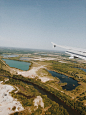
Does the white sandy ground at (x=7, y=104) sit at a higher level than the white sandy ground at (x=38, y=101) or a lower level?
higher

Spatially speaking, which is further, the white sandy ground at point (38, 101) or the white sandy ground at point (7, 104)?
the white sandy ground at point (38, 101)

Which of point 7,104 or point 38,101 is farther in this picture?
point 38,101

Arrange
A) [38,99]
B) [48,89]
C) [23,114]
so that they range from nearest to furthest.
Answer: [23,114] < [38,99] < [48,89]

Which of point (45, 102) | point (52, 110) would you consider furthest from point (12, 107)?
point (52, 110)

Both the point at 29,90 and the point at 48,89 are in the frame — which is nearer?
the point at 29,90

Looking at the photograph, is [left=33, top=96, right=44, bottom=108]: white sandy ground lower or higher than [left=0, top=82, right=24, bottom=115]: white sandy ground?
lower

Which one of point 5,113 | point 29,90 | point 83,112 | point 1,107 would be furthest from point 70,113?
point 1,107

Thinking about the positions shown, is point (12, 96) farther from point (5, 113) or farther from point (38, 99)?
point (38, 99)

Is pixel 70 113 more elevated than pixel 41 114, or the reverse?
pixel 41 114

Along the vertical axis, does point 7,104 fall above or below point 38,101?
above

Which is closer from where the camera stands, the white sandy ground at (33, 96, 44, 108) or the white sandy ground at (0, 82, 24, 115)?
the white sandy ground at (0, 82, 24, 115)

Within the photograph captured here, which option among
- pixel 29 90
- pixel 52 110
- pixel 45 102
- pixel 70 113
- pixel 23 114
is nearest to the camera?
pixel 23 114
